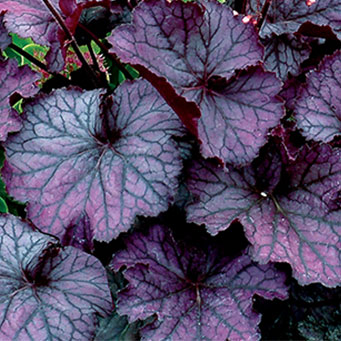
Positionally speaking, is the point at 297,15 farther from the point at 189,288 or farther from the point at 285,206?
the point at 189,288

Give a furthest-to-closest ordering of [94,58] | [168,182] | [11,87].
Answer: [94,58], [11,87], [168,182]

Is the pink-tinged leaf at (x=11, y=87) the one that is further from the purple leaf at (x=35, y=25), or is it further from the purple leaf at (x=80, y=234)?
the purple leaf at (x=80, y=234)

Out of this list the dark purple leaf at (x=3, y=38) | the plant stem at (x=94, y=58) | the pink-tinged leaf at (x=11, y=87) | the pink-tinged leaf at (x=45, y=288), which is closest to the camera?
the pink-tinged leaf at (x=45, y=288)

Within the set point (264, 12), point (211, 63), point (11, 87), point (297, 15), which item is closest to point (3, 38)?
point (11, 87)

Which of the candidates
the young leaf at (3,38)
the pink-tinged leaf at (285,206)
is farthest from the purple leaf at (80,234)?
the young leaf at (3,38)

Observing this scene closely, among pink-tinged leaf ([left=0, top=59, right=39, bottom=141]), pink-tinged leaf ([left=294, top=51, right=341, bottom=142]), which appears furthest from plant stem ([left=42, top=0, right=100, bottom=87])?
pink-tinged leaf ([left=294, top=51, right=341, bottom=142])

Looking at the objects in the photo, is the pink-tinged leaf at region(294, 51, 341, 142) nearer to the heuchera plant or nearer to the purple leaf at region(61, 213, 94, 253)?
the heuchera plant

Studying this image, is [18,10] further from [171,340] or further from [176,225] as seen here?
[171,340]
